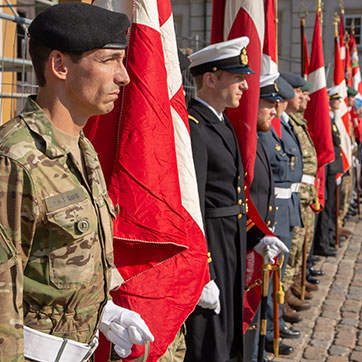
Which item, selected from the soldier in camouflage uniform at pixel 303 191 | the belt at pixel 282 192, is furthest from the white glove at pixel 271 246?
the soldier in camouflage uniform at pixel 303 191

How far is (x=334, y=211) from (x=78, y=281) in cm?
775

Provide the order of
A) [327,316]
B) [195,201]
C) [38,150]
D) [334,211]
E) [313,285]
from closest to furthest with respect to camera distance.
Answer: [38,150] < [195,201] < [327,316] < [313,285] < [334,211]

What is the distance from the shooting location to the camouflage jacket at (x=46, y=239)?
151cm

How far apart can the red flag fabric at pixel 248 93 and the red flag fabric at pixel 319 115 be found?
2977 mm

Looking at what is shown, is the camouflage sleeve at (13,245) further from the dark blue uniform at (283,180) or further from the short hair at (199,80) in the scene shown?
the dark blue uniform at (283,180)

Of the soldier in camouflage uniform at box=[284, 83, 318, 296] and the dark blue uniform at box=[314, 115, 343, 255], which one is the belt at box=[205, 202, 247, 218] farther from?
the dark blue uniform at box=[314, 115, 343, 255]

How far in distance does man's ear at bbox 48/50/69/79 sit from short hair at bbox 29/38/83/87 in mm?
14

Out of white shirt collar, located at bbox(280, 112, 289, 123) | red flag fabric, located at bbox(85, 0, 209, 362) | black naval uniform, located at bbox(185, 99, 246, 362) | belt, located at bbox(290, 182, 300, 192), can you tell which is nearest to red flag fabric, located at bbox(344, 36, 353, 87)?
white shirt collar, located at bbox(280, 112, 289, 123)

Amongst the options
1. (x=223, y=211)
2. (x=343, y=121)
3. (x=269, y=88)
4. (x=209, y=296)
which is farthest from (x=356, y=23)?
(x=209, y=296)

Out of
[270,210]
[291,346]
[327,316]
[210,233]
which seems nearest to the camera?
[210,233]

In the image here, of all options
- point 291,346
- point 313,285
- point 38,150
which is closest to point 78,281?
point 38,150

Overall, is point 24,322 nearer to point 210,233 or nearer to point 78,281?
point 78,281

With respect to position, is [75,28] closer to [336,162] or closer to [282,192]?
[282,192]

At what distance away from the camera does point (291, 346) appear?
15.6ft
